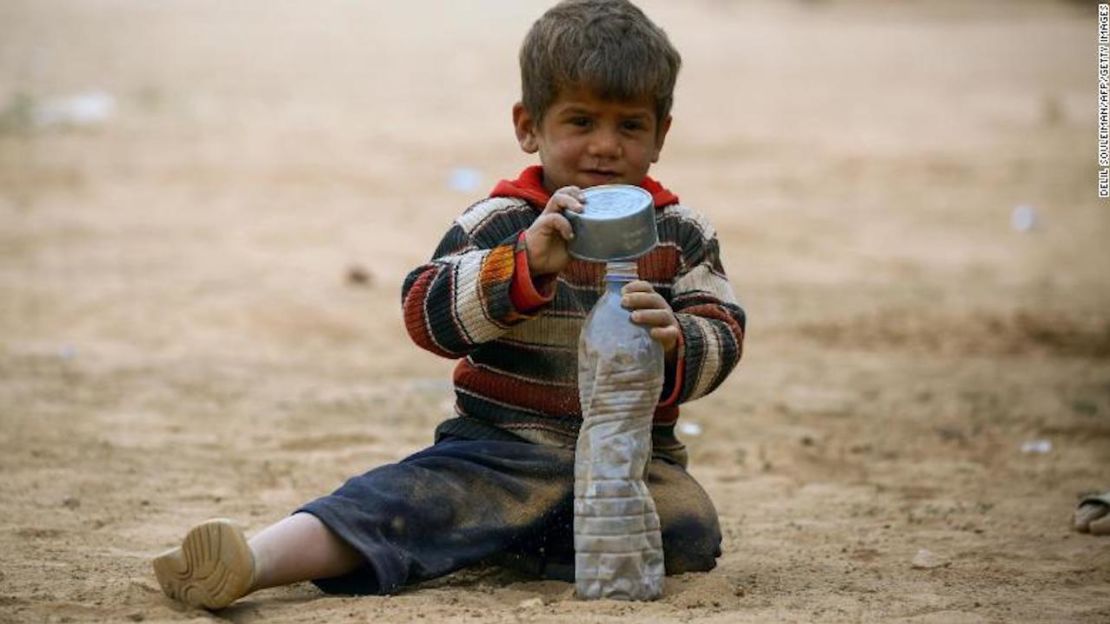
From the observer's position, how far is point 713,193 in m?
11.8

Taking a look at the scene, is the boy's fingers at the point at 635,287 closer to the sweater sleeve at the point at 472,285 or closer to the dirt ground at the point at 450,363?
the sweater sleeve at the point at 472,285

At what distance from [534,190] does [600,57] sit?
368 millimetres

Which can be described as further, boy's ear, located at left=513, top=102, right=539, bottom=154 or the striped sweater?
boy's ear, located at left=513, top=102, right=539, bottom=154

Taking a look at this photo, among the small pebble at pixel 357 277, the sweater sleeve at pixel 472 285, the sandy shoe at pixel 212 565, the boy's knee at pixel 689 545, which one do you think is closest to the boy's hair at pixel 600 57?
the sweater sleeve at pixel 472 285

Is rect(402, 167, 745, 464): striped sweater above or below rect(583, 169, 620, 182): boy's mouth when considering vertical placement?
below

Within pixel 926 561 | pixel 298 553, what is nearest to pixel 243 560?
pixel 298 553

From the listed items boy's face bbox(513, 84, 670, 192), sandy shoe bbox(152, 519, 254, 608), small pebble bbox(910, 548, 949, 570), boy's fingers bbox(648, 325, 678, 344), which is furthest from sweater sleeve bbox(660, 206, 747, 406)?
sandy shoe bbox(152, 519, 254, 608)

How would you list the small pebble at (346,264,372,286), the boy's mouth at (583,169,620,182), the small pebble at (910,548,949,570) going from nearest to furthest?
the boy's mouth at (583,169,620,182) < the small pebble at (910,548,949,570) < the small pebble at (346,264,372,286)

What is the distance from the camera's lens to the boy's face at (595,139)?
366 cm

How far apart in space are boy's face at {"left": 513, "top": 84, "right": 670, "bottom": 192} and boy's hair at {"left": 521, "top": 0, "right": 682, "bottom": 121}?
0.03 meters

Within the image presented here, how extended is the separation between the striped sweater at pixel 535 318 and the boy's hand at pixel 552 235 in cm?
7

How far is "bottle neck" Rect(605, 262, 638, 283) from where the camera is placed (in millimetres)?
3432

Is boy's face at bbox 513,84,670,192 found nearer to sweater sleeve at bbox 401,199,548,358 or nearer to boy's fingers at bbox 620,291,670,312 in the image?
Result: sweater sleeve at bbox 401,199,548,358

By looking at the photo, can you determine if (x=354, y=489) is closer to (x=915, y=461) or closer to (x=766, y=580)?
(x=766, y=580)
